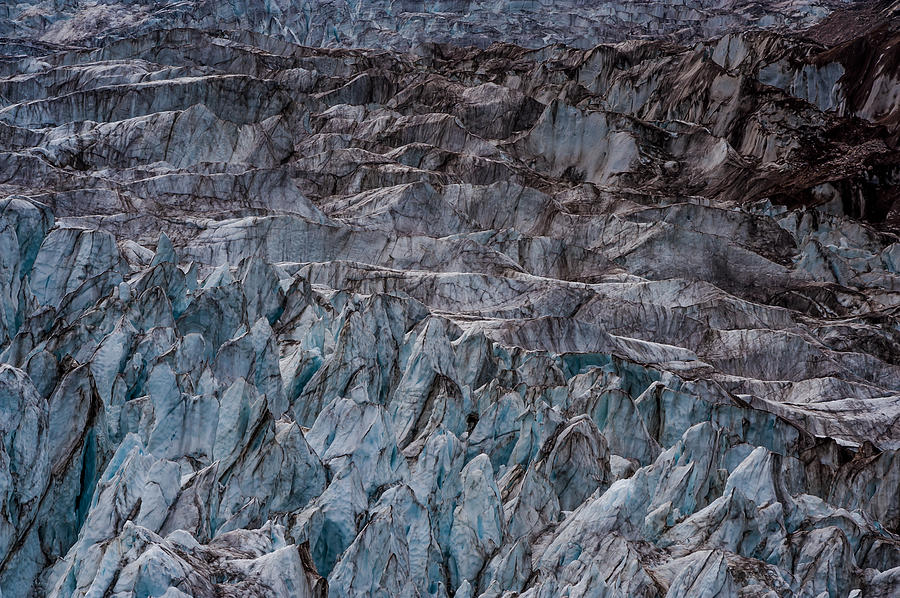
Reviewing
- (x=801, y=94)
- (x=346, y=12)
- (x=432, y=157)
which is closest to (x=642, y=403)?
(x=432, y=157)

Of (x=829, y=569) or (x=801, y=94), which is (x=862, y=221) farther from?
(x=829, y=569)

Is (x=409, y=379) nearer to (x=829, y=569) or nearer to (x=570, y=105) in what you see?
(x=829, y=569)

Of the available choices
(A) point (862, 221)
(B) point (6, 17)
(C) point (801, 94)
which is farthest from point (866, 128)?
(B) point (6, 17)

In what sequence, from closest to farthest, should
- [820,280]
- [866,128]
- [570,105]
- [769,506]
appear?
[769,506]
[820,280]
[570,105]
[866,128]

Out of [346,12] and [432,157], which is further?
[346,12]

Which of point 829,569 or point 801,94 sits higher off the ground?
point 801,94

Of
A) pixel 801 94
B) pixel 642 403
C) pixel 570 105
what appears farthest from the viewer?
pixel 801 94
